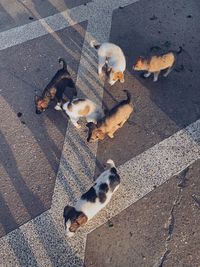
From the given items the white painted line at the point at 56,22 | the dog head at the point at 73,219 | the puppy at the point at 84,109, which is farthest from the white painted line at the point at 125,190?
the white painted line at the point at 56,22

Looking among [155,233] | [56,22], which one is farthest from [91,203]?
[56,22]

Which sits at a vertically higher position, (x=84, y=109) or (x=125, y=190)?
(x=84, y=109)

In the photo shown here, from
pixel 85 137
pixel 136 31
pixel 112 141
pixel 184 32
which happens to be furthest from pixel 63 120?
pixel 184 32

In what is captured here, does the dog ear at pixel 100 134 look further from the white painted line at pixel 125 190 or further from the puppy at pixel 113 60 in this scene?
the puppy at pixel 113 60

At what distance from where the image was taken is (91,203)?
540 centimetres

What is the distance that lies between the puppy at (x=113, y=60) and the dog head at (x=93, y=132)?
133cm

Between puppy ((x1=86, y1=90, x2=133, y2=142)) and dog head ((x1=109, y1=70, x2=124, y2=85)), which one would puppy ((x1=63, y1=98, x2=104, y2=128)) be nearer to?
puppy ((x1=86, y1=90, x2=133, y2=142))

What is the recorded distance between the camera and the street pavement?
18.7ft

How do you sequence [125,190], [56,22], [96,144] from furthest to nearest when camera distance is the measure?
[56,22] → [96,144] → [125,190]

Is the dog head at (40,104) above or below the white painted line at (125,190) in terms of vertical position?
above

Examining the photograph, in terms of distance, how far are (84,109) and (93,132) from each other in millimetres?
439

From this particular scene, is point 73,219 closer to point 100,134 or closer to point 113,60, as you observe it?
point 100,134

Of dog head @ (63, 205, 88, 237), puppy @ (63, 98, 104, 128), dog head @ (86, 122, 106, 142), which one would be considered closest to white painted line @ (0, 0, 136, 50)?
puppy @ (63, 98, 104, 128)

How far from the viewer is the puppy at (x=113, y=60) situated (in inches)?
274
